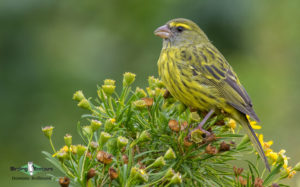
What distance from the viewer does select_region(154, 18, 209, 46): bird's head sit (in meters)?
4.48

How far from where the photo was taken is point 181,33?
454cm

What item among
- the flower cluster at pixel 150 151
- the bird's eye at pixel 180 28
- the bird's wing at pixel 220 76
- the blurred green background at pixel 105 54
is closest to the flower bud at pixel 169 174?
the flower cluster at pixel 150 151

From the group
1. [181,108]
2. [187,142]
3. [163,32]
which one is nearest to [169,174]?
[187,142]

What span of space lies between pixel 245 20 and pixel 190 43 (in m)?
3.46

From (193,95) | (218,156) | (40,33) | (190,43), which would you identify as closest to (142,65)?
(40,33)

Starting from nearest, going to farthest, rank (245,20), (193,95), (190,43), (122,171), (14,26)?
(122,171)
(193,95)
(190,43)
(14,26)
(245,20)

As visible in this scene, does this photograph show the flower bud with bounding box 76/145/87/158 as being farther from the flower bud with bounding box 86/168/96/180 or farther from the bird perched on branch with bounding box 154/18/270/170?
the bird perched on branch with bounding box 154/18/270/170

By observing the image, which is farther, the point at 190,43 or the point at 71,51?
the point at 71,51

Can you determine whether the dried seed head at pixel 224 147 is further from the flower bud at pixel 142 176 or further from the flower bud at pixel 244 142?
the flower bud at pixel 142 176

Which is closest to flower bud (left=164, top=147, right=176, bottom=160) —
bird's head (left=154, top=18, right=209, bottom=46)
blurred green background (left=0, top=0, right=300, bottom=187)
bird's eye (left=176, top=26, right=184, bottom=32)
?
bird's head (left=154, top=18, right=209, bottom=46)

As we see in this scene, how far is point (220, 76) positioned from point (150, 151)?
5.89 ft

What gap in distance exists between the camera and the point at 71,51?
662 centimetres

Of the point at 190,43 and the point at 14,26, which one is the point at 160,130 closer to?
the point at 190,43

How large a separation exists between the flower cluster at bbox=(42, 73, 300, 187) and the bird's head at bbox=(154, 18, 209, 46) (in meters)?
1.73
